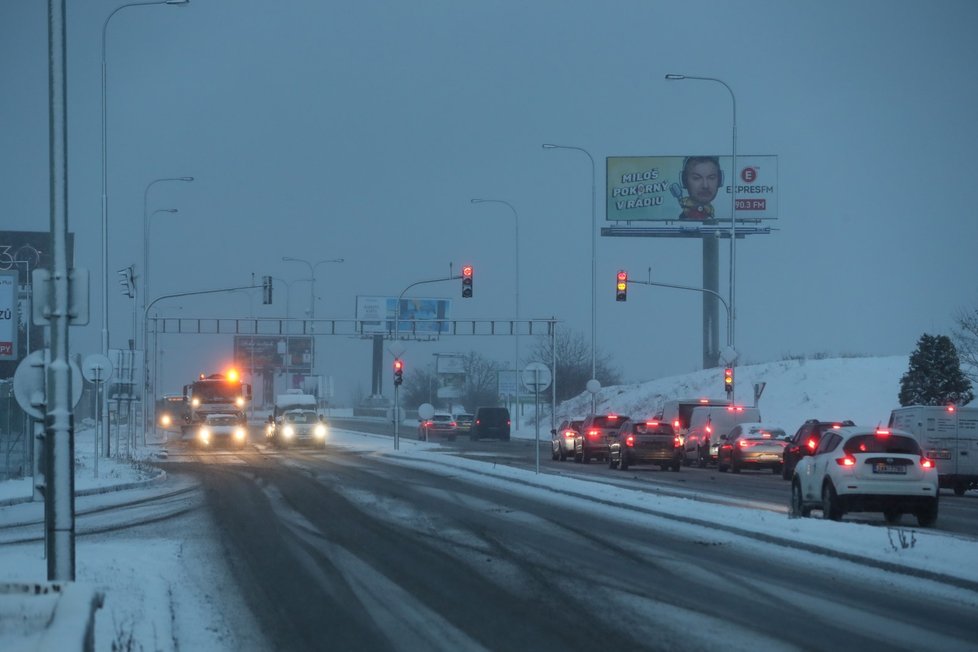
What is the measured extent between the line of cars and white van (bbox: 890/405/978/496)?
25 mm

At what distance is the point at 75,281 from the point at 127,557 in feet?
15.7

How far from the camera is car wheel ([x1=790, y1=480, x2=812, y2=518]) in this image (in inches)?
848

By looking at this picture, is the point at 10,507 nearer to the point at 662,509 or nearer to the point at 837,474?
the point at 662,509

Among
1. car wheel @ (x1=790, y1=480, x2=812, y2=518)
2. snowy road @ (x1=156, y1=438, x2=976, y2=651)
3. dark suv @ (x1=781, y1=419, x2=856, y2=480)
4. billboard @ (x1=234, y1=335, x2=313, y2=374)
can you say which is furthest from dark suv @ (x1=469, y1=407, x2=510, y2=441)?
billboard @ (x1=234, y1=335, x2=313, y2=374)

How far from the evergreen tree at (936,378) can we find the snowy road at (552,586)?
30.1 m

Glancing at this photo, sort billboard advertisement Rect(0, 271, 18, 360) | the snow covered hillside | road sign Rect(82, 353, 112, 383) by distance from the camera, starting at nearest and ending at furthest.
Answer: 1. road sign Rect(82, 353, 112, 383)
2. billboard advertisement Rect(0, 271, 18, 360)
3. the snow covered hillside

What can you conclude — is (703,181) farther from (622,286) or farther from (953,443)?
(953,443)

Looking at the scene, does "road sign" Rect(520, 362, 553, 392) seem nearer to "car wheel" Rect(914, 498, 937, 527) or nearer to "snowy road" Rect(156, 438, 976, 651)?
"snowy road" Rect(156, 438, 976, 651)

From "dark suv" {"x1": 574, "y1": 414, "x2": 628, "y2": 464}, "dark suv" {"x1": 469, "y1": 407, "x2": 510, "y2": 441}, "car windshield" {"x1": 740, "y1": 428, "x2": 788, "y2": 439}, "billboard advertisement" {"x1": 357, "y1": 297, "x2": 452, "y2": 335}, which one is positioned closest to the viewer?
"car windshield" {"x1": 740, "y1": 428, "x2": 788, "y2": 439}

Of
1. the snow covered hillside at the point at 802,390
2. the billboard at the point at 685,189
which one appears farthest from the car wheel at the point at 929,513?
the billboard at the point at 685,189

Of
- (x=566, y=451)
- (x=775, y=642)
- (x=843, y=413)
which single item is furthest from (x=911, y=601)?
(x=843, y=413)

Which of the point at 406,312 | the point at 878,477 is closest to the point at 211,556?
the point at 878,477

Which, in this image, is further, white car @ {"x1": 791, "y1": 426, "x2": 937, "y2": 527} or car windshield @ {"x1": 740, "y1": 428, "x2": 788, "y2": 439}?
car windshield @ {"x1": 740, "y1": 428, "x2": 788, "y2": 439}

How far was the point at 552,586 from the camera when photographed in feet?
43.6
